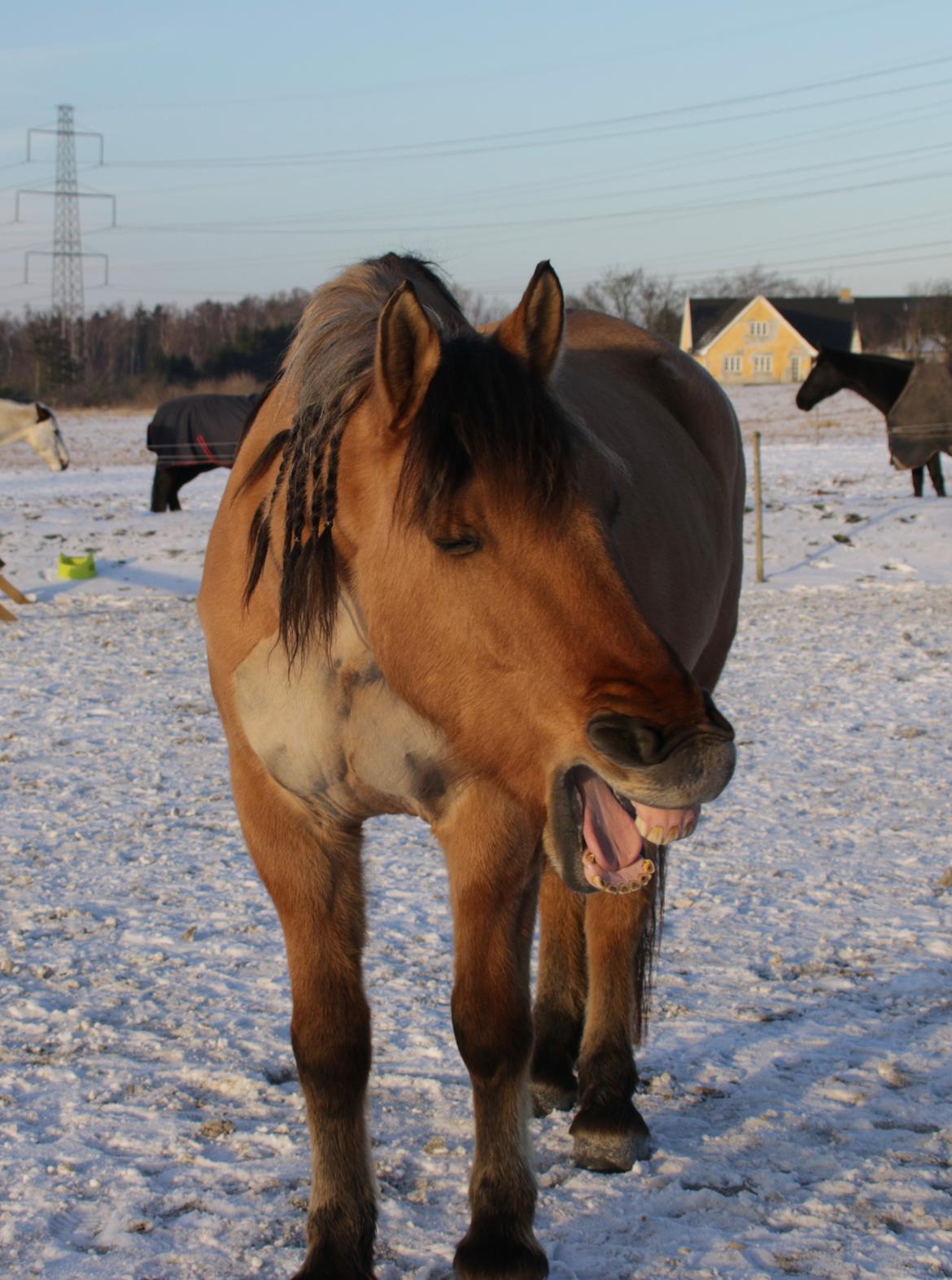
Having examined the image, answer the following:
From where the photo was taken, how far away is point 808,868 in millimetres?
4441

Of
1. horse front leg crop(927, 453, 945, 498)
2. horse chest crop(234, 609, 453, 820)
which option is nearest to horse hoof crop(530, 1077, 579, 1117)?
horse chest crop(234, 609, 453, 820)

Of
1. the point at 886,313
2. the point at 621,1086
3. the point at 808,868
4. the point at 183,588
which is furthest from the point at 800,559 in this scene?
the point at 886,313

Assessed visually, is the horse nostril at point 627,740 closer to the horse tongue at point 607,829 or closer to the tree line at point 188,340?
the horse tongue at point 607,829

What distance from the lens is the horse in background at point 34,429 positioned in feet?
45.5

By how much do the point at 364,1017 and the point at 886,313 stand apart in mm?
63661

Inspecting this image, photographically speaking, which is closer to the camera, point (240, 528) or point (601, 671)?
point (601, 671)

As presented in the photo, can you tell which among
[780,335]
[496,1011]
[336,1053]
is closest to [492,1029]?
[496,1011]

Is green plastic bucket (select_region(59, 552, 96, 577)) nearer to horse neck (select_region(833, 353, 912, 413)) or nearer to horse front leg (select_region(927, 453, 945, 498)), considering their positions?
horse neck (select_region(833, 353, 912, 413))

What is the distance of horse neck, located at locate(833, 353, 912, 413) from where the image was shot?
49.2 ft

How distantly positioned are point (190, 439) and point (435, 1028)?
14.8 m

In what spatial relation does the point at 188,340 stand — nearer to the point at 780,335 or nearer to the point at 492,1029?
the point at 780,335

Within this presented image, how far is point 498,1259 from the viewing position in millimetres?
2178

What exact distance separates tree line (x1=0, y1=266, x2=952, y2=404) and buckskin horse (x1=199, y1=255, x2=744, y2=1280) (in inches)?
762

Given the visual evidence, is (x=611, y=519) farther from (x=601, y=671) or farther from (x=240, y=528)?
(x=240, y=528)
